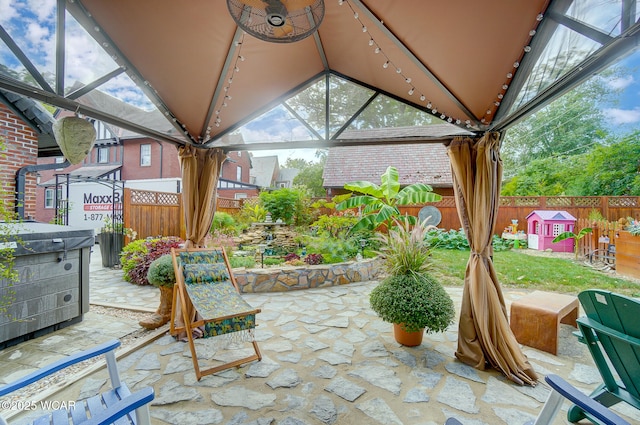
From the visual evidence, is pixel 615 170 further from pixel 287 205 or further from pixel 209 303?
pixel 209 303

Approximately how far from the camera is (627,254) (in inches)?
241

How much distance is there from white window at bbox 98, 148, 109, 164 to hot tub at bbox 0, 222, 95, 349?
14.8m

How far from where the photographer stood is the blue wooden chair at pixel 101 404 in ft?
4.09

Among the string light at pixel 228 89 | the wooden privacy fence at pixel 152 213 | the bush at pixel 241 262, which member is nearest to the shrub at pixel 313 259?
the bush at pixel 241 262

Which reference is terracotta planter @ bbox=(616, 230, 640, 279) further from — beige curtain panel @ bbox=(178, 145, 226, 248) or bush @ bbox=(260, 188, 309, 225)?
beige curtain panel @ bbox=(178, 145, 226, 248)

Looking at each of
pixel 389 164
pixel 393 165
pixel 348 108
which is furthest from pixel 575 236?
pixel 348 108

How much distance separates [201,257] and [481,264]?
3.37 metres

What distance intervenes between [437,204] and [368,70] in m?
8.40

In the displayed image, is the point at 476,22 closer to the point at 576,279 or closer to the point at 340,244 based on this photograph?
the point at 340,244

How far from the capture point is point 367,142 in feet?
11.9

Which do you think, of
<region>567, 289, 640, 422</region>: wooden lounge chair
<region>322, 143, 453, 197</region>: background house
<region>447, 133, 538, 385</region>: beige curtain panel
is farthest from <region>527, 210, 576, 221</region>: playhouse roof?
<region>567, 289, 640, 422</region>: wooden lounge chair

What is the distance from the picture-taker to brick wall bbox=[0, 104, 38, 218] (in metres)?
4.68

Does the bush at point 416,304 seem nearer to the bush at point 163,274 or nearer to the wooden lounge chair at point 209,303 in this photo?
the wooden lounge chair at point 209,303

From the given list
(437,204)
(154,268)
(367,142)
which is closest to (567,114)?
(437,204)
